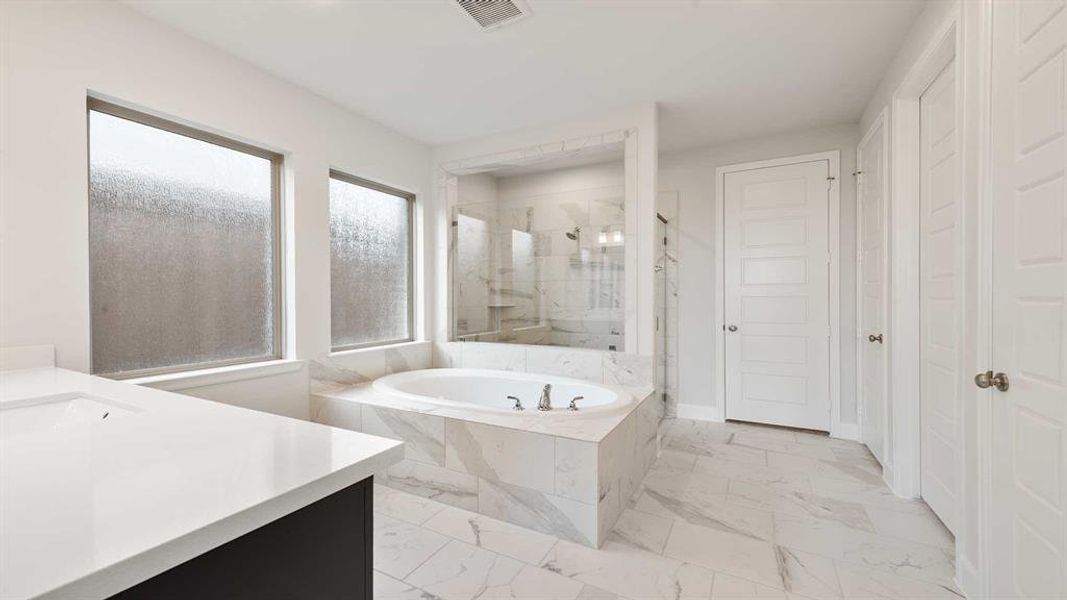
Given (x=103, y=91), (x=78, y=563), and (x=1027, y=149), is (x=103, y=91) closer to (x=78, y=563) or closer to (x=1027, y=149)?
(x=78, y=563)

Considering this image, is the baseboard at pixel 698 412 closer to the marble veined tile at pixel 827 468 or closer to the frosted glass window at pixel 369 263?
the marble veined tile at pixel 827 468

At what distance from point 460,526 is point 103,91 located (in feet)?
8.26

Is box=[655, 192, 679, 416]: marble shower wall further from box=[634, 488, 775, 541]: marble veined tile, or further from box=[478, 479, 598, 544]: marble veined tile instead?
box=[478, 479, 598, 544]: marble veined tile

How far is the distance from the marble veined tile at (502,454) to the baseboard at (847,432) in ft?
8.43

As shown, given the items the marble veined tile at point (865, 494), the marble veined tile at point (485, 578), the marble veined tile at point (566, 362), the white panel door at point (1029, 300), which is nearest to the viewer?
the white panel door at point (1029, 300)

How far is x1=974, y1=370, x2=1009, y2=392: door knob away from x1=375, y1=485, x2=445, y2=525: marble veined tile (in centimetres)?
223

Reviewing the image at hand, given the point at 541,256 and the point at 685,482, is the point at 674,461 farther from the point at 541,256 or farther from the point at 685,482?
the point at 541,256

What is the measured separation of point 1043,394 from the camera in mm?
1160

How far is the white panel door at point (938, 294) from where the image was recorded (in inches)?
73.7

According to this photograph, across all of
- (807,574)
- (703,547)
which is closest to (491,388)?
(703,547)

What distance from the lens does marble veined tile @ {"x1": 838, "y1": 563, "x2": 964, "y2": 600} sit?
5.20 ft

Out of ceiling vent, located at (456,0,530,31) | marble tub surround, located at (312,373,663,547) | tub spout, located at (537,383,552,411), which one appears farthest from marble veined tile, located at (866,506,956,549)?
ceiling vent, located at (456,0,530,31)

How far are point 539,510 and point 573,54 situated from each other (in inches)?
92.1

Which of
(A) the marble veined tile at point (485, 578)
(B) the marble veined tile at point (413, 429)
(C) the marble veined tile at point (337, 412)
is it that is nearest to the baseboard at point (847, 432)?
(A) the marble veined tile at point (485, 578)
